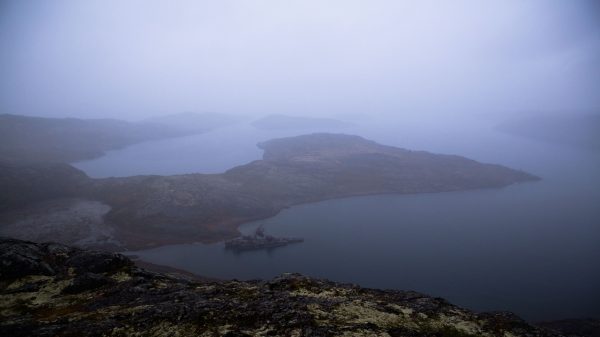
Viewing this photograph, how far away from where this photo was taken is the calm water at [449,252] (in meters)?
70.7

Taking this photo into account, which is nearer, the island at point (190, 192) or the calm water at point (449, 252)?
the calm water at point (449, 252)

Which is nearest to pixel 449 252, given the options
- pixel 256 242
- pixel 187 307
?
pixel 256 242

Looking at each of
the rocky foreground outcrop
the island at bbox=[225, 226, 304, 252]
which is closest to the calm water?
the island at bbox=[225, 226, 304, 252]

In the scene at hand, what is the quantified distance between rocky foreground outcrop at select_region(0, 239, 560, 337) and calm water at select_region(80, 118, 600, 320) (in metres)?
51.1

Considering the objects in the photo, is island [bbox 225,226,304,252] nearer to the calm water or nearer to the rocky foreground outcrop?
the calm water

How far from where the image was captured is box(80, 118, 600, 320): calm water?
2783 inches

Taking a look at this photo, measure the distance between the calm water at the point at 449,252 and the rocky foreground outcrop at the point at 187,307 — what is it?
51.1 metres

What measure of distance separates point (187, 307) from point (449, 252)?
283 ft

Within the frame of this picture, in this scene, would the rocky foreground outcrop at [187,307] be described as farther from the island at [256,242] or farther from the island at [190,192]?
the island at [190,192]

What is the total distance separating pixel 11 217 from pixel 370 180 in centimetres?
13932

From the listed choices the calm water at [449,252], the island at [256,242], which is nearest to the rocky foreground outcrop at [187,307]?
the calm water at [449,252]

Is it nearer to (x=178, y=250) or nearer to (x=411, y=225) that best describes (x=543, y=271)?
(x=411, y=225)

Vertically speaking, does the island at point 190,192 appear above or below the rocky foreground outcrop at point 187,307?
below

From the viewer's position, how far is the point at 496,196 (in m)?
139
